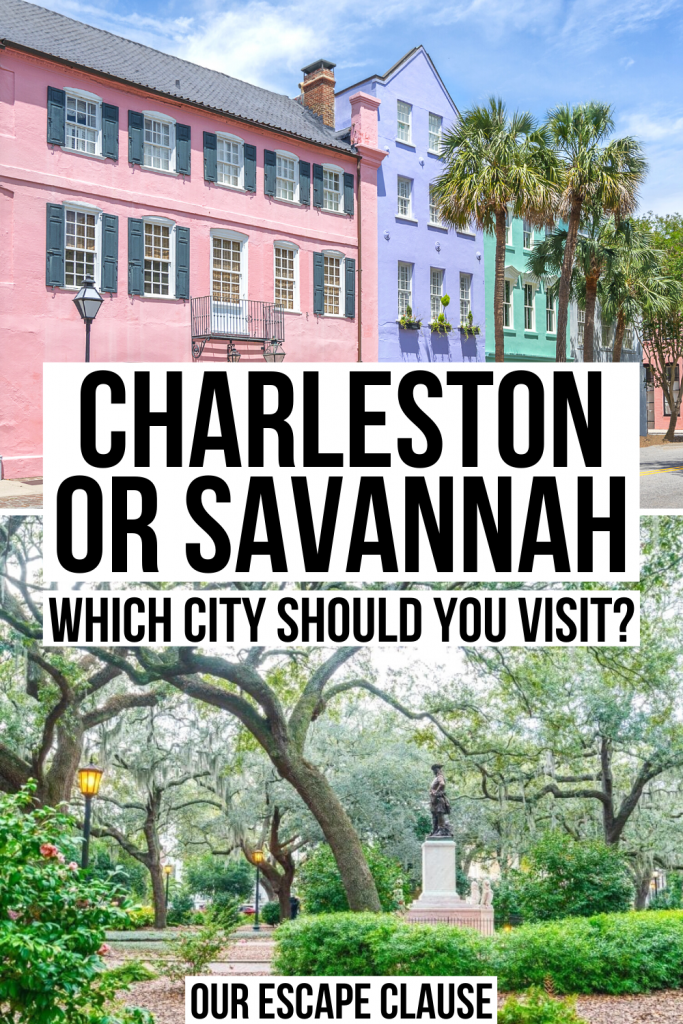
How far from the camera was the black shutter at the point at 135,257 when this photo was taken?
2103cm

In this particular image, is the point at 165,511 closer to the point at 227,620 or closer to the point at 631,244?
the point at 227,620

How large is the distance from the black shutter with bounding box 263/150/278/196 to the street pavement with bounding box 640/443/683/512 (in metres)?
10.7

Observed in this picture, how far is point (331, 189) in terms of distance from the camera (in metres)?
25.6

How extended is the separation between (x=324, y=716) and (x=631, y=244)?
64.8 ft

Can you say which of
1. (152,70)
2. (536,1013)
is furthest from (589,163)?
(536,1013)

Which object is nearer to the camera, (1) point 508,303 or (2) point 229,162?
(2) point 229,162

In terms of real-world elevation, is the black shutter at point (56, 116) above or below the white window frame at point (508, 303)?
above

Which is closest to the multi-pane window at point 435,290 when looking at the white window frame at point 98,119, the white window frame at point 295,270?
the white window frame at point 295,270

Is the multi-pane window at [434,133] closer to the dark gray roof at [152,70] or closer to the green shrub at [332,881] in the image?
the dark gray roof at [152,70]

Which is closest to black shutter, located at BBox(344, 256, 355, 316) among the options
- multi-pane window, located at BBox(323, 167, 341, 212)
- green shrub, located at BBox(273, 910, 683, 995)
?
multi-pane window, located at BBox(323, 167, 341, 212)

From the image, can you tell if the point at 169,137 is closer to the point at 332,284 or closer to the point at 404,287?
the point at 332,284

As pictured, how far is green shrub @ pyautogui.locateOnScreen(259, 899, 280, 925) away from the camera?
15.2 meters

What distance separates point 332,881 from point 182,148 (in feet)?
51.5

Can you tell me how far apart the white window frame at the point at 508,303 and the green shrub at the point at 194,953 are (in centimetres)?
2290
